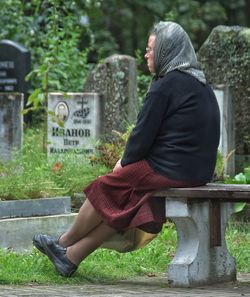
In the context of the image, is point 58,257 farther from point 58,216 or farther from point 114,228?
point 58,216

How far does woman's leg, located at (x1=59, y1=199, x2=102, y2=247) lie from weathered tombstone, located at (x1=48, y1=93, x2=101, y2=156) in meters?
5.00

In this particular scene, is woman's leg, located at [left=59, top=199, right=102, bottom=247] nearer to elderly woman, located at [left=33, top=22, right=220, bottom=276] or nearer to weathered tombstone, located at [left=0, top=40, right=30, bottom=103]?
elderly woman, located at [left=33, top=22, right=220, bottom=276]

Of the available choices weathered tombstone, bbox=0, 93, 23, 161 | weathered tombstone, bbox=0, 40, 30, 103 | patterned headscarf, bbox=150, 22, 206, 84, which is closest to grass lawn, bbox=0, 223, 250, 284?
patterned headscarf, bbox=150, 22, 206, 84

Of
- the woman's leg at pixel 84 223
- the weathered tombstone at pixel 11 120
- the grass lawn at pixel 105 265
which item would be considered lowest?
the grass lawn at pixel 105 265

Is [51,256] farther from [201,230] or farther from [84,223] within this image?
[201,230]

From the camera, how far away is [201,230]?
273 inches

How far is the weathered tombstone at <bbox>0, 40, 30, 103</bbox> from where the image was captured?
1557 cm

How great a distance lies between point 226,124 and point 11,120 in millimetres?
2362

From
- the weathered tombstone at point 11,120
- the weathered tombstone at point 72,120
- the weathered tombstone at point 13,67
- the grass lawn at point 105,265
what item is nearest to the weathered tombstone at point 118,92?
the weathered tombstone at point 72,120

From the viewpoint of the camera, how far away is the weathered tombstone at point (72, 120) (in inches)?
481

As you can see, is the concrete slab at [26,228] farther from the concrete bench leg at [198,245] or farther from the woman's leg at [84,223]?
the concrete bench leg at [198,245]

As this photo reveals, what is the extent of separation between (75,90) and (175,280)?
907 centimetres

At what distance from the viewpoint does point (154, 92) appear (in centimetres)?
677

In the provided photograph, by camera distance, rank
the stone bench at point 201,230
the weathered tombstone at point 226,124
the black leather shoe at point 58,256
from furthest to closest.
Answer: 1. the weathered tombstone at point 226,124
2. the black leather shoe at point 58,256
3. the stone bench at point 201,230
